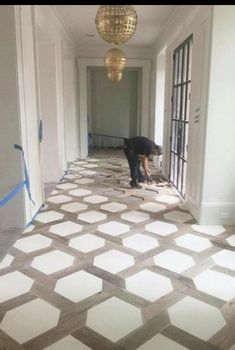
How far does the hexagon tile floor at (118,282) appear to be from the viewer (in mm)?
1593

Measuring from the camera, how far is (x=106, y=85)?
30.8 ft

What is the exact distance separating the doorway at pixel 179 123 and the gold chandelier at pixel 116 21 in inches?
111

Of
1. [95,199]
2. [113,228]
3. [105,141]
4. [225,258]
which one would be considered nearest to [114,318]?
[225,258]

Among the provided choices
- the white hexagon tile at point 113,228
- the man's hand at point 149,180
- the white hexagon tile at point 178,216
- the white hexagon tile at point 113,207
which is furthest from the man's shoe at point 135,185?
the white hexagon tile at point 113,228

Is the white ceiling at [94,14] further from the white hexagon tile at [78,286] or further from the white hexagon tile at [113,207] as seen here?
the white hexagon tile at [113,207]

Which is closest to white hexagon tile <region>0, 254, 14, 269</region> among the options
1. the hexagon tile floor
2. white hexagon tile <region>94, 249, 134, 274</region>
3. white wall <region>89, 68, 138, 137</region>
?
the hexagon tile floor

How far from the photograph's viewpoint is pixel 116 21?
0.63m

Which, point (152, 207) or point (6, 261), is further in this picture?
point (152, 207)

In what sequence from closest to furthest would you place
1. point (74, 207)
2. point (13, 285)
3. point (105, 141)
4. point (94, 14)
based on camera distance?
point (94, 14) → point (13, 285) → point (74, 207) → point (105, 141)

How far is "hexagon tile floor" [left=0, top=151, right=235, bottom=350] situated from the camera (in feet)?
5.23

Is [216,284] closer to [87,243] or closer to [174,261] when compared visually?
[174,261]

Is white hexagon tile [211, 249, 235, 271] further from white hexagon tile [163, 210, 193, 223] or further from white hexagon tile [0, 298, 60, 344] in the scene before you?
white hexagon tile [0, 298, 60, 344]

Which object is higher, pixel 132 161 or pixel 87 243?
pixel 132 161

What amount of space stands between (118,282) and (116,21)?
5.86ft
